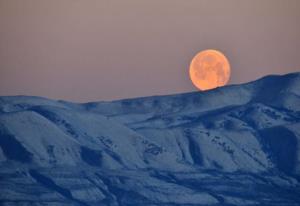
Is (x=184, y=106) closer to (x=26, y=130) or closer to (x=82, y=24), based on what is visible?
(x=26, y=130)

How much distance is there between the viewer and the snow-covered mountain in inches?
2945

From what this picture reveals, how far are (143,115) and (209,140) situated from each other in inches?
505

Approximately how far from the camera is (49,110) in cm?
9312

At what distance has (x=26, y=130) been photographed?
278ft

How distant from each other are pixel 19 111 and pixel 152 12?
122 feet

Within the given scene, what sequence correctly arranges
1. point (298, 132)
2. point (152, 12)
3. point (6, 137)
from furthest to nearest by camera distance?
point (298, 132) → point (6, 137) → point (152, 12)

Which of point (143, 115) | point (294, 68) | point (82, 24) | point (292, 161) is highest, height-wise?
point (82, 24)

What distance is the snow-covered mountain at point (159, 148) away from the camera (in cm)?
7481

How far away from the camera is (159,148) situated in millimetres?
89625

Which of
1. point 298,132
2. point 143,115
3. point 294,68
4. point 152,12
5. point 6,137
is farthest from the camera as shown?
point 143,115

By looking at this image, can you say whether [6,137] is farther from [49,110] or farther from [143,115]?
[143,115]

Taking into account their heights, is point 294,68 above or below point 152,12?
below

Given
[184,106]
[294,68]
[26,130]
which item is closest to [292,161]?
[184,106]

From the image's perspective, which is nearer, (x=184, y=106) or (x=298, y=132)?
(x=298, y=132)
